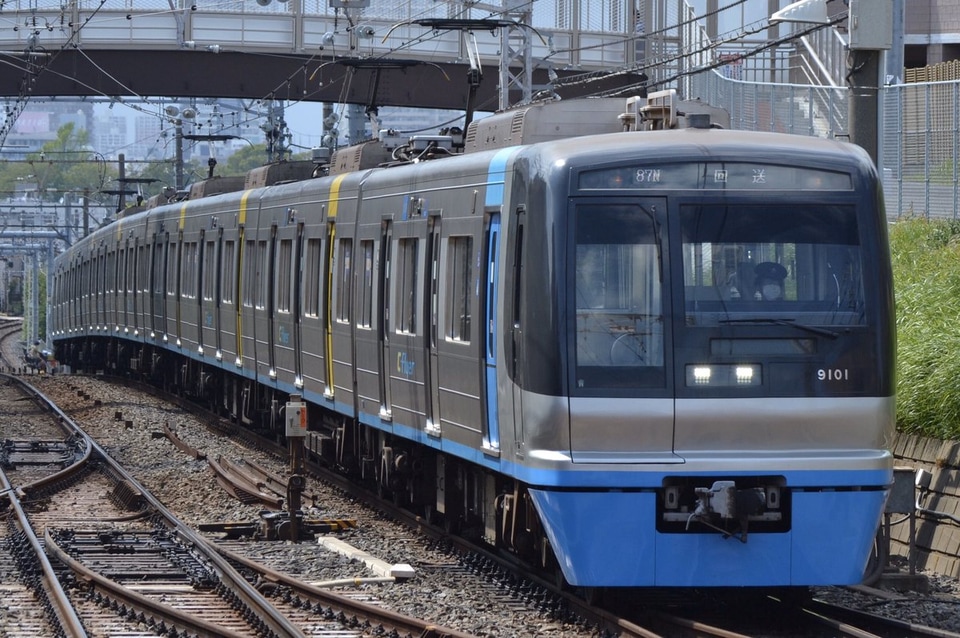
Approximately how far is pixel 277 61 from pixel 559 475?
2417 centimetres

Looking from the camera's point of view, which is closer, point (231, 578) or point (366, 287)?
point (231, 578)

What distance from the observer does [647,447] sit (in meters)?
9.12

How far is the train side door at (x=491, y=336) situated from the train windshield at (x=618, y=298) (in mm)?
953

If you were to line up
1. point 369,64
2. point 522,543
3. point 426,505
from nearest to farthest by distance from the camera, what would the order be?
point 522,543, point 426,505, point 369,64

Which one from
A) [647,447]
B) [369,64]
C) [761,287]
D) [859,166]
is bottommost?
[647,447]

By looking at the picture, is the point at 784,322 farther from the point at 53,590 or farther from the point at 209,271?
the point at 209,271

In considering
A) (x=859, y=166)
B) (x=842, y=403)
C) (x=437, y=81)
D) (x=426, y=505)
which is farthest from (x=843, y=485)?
(x=437, y=81)

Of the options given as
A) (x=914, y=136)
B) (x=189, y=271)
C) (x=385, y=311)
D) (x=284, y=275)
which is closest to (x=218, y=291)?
(x=189, y=271)

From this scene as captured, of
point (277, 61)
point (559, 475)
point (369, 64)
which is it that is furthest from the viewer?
point (277, 61)

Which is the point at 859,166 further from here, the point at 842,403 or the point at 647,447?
the point at 647,447

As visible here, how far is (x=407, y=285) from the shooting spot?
41.5 feet

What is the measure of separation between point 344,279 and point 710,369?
622cm

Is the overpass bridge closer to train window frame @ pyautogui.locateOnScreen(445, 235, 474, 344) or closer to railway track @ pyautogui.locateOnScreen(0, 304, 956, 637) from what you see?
railway track @ pyautogui.locateOnScreen(0, 304, 956, 637)

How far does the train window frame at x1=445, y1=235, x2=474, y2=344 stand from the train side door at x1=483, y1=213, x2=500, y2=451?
1.27ft
